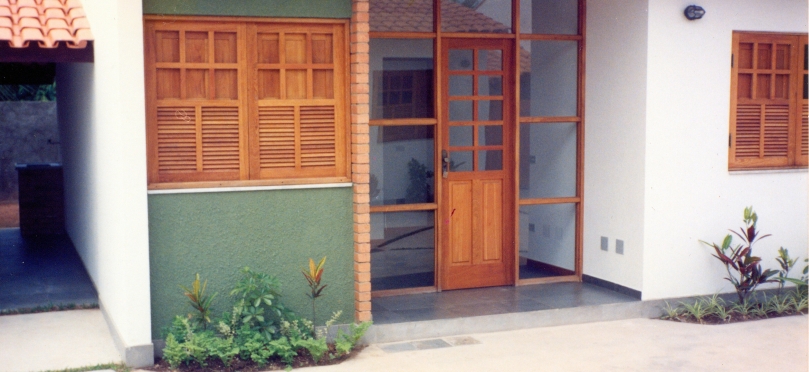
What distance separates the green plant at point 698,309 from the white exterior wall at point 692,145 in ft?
0.47

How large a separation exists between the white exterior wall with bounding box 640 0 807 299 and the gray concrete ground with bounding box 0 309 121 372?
4.72 m

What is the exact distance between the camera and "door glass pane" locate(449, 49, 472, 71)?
8094mm

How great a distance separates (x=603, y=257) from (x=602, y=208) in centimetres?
48

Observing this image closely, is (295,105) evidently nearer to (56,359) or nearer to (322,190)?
(322,190)

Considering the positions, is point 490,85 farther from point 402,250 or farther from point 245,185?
point 245,185

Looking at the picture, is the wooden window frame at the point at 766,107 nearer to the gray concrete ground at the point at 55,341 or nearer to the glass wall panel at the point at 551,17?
the glass wall panel at the point at 551,17

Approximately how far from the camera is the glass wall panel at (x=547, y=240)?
344 inches

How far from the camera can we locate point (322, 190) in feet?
22.0

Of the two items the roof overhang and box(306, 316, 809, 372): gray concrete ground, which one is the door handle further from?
the roof overhang

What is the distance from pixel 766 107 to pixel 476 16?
2935 mm

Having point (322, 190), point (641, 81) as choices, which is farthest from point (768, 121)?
point (322, 190)

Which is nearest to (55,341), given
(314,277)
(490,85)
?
(314,277)

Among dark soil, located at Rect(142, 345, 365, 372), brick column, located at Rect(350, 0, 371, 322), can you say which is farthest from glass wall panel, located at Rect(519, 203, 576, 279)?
dark soil, located at Rect(142, 345, 365, 372)

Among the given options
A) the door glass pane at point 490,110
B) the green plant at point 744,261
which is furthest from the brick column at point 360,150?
the green plant at point 744,261
